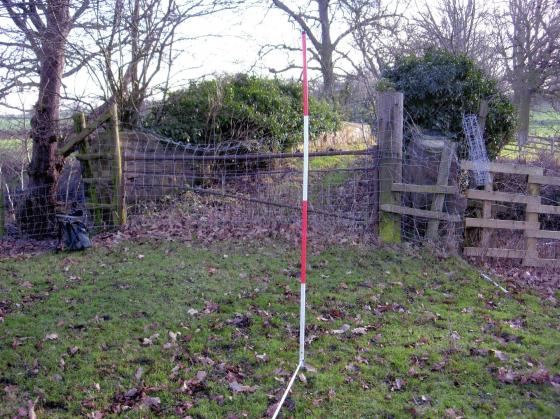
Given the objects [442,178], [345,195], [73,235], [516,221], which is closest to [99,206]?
[73,235]

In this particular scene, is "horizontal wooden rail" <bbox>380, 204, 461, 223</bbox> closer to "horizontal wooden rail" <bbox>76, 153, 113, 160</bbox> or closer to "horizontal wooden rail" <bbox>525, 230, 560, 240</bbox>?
"horizontal wooden rail" <bbox>525, 230, 560, 240</bbox>

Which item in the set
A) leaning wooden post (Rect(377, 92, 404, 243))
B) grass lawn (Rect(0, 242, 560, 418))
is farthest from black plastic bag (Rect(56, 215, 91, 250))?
leaning wooden post (Rect(377, 92, 404, 243))

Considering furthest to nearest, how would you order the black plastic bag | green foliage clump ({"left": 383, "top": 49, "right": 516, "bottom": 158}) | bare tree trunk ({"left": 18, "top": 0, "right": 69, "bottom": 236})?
green foliage clump ({"left": 383, "top": 49, "right": 516, "bottom": 158})
bare tree trunk ({"left": 18, "top": 0, "right": 69, "bottom": 236})
the black plastic bag

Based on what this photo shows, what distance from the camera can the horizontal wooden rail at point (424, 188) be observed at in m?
8.16

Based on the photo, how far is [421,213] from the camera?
8320 mm

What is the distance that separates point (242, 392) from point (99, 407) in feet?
3.61

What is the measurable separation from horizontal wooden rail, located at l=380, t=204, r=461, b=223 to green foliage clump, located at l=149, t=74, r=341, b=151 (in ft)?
17.3

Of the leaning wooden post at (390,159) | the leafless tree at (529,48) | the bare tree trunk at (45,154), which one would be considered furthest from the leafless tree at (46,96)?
the leafless tree at (529,48)

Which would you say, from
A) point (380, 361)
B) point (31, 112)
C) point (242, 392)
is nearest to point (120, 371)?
point (242, 392)

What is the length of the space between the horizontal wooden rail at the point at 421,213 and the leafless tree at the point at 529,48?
12.4 m

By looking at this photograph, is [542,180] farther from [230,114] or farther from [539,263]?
[230,114]

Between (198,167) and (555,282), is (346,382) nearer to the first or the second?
(555,282)

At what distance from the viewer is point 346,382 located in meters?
4.59

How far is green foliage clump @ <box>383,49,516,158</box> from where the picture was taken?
11016 millimetres
